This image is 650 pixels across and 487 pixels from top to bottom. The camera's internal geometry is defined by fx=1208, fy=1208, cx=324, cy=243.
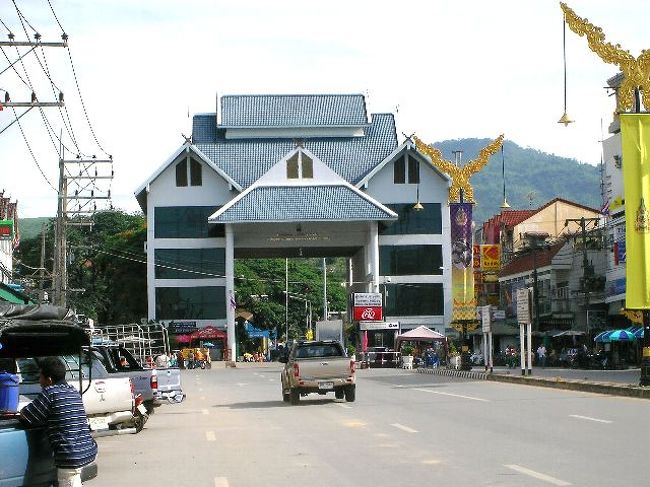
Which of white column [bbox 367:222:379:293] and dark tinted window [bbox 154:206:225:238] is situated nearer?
white column [bbox 367:222:379:293]

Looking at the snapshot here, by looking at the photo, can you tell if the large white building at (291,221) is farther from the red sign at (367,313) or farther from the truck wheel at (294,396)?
the truck wheel at (294,396)

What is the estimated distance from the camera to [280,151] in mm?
90625

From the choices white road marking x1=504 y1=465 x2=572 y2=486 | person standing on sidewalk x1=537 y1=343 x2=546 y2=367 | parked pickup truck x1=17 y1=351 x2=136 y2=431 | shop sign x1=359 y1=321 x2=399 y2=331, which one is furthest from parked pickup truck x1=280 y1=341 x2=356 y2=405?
shop sign x1=359 y1=321 x2=399 y2=331

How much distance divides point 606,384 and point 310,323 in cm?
8507

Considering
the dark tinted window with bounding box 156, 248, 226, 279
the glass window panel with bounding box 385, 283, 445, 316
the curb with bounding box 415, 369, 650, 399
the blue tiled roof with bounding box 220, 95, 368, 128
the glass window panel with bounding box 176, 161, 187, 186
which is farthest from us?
the blue tiled roof with bounding box 220, 95, 368, 128

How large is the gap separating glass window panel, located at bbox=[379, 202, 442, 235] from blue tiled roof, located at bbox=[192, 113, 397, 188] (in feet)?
16.2

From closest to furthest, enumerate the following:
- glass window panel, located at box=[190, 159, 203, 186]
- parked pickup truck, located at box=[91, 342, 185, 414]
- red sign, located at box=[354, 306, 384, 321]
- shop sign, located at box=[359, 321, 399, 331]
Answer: parked pickup truck, located at box=[91, 342, 185, 414] < shop sign, located at box=[359, 321, 399, 331] < red sign, located at box=[354, 306, 384, 321] < glass window panel, located at box=[190, 159, 203, 186]

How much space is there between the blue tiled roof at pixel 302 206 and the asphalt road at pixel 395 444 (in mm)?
50269

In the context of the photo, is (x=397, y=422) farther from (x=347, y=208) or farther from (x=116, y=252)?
(x=116, y=252)

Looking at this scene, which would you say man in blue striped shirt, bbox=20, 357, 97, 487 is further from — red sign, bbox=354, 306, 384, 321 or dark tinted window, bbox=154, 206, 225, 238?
dark tinted window, bbox=154, 206, 225, 238

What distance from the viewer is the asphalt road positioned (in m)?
13.9

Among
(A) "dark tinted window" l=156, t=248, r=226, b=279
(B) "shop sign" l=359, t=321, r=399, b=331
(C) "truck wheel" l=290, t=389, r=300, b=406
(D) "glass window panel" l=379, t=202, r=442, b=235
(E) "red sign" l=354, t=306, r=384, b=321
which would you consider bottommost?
(C) "truck wheel" l=290, t=389, r=300, b=406

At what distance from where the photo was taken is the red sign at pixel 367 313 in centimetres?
7869

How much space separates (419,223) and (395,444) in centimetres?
6835
